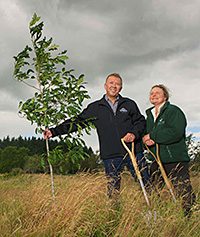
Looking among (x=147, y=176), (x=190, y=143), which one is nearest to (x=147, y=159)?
(x=147, y=176)

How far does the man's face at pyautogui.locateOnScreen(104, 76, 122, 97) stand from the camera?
18.5 ft

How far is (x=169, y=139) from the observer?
5.54 meters

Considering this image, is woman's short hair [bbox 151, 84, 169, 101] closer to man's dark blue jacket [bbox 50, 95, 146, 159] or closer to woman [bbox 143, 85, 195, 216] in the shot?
woman [bbox 143, 85, 195, 216]

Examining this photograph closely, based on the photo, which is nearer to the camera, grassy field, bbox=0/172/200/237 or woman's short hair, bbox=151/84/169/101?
grassy field, bbox=0/172/200/237

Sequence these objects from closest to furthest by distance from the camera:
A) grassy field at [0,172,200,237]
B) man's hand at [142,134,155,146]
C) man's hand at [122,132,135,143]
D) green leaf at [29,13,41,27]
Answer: grassy field at [0,172,200,237]
man's hand at [122,132,135,143]
man's hand at [142,134,155,146]
green leaf at [29,13,41,27]

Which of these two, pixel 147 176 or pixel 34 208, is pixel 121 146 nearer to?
pixel 147 176

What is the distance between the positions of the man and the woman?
178mm

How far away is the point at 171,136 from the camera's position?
217 inches

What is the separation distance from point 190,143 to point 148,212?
479 inches

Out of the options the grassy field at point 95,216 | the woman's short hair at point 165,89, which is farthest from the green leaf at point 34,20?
the grassy field at point 95,216

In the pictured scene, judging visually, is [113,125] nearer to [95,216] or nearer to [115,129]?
[115,129]

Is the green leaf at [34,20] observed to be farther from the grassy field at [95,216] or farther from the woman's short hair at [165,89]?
the grassy field at [95,216]

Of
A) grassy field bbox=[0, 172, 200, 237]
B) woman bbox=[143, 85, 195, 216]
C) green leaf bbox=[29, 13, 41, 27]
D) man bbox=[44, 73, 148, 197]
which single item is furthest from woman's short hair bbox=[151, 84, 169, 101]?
green leaf bbox=[29, 13, 41, 27]

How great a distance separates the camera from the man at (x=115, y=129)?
5.67 m
